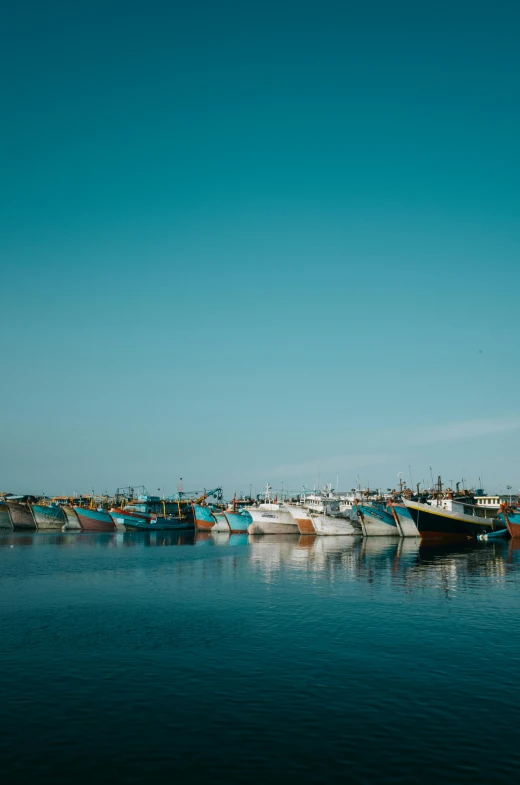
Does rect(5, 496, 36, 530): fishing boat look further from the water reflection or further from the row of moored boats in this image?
the water reflection

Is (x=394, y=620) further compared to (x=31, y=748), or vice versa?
(x=394, y=620)

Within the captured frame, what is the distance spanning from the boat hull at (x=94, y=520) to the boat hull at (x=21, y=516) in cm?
1579

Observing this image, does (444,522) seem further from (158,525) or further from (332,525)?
(158,525)

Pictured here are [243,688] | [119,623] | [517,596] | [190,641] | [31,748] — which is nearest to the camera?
[31,748]

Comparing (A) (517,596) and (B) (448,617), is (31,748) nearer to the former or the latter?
(B) (448,617)

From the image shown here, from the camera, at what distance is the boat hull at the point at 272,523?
125 metres

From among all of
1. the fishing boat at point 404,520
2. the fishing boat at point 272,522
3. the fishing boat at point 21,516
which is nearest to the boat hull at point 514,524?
the fishing boat at point 404,520

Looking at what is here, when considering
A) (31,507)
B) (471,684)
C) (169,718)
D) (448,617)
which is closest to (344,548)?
(448,617)

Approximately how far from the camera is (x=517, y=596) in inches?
1768

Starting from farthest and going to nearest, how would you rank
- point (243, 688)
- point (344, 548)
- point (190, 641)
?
point (344, 548)
point (190, 641)
point (243, 688)

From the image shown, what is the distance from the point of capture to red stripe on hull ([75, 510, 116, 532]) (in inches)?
5669

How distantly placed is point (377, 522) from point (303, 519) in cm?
1744

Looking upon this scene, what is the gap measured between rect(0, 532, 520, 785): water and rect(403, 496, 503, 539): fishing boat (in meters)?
47.7

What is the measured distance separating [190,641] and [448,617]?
1765 centimetres
